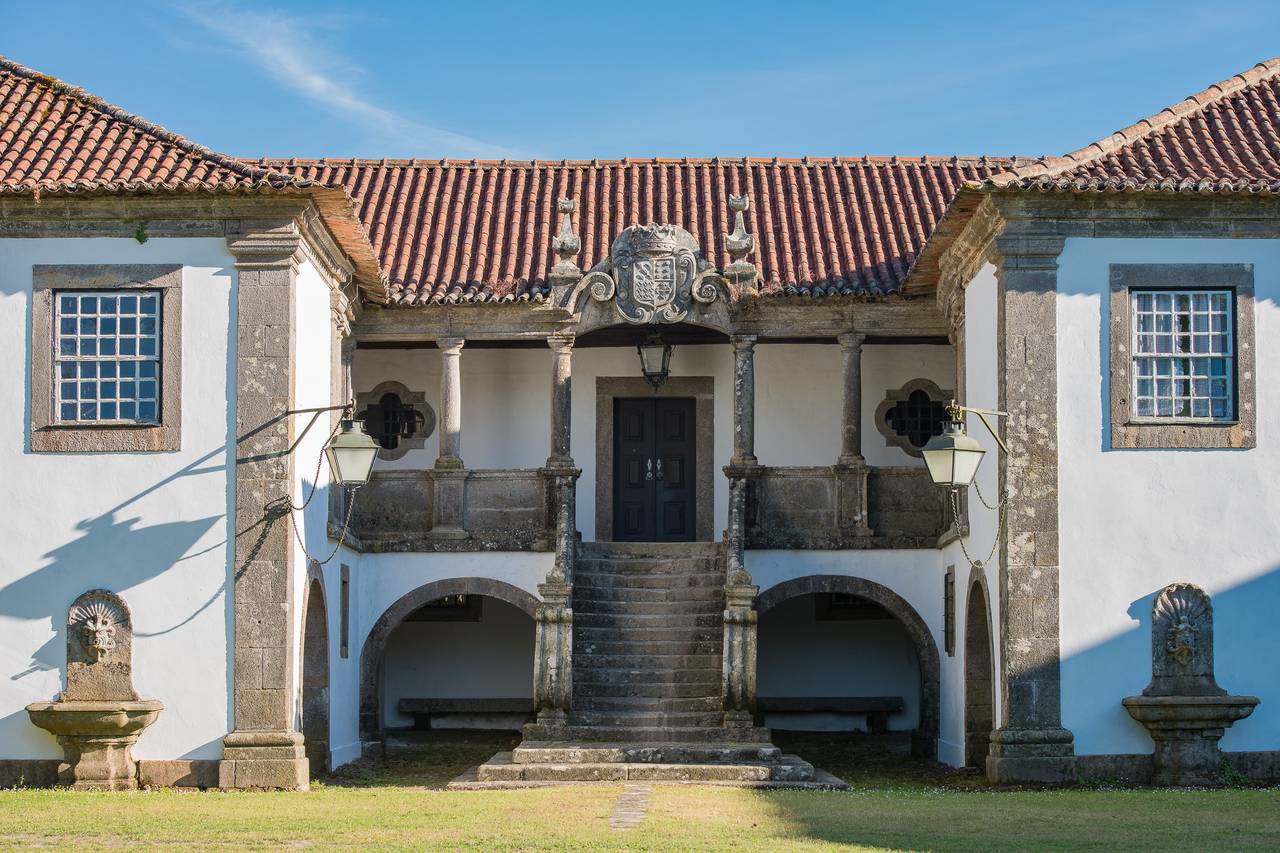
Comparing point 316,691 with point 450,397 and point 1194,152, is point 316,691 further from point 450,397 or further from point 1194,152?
point 1194,152

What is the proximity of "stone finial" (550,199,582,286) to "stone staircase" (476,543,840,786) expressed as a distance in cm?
267

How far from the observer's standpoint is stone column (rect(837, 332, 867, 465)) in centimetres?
2019

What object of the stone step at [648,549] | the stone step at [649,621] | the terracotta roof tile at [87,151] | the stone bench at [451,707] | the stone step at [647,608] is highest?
the terracotta roof tile at [87,151]

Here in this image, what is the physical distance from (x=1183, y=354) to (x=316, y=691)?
25.7 ft

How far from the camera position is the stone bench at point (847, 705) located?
21.6 metres

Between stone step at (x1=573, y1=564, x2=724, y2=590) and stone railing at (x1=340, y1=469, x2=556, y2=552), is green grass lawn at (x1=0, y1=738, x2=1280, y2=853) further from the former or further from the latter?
stone railing at (x1=340, y1=469, x2=556, y2=552)

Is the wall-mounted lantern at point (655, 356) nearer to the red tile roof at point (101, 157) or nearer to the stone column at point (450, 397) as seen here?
the stone column at point (450, 397)

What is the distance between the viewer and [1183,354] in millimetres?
16641

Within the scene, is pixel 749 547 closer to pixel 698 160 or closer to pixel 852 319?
pixel 852 319

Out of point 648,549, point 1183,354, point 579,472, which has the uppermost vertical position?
point 1183,354

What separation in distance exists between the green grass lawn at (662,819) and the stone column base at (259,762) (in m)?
0.31

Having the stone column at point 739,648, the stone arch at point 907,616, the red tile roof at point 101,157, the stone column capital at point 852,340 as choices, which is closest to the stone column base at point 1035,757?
the stone column at point 739,648

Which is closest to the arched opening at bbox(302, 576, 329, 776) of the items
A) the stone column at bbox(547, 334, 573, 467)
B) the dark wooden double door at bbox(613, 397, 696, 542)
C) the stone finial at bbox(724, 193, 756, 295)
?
the stone column at bbox(547, 334, 573, 467)

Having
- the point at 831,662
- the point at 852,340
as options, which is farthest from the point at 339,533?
the point at 831,662
